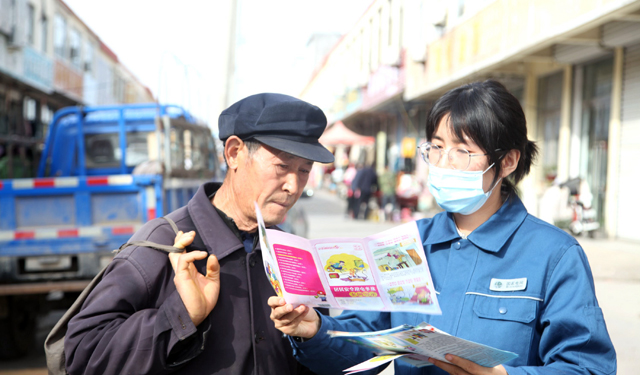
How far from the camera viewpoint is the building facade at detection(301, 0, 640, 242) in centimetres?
976

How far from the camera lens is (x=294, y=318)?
169 cm

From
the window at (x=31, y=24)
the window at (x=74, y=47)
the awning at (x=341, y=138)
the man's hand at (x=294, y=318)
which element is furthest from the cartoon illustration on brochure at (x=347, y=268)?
the window at (x=74, y=47)

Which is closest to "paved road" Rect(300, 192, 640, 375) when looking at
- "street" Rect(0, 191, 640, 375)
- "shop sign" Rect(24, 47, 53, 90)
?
"street" Rect(0, 191, 640, 375)

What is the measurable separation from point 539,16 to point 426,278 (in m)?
9.14

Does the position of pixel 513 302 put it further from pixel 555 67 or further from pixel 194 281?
pixel 555 67

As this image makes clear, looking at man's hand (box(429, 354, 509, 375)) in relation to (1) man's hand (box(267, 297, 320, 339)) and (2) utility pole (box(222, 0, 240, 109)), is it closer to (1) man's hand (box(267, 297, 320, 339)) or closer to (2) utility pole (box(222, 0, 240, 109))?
(1) man's hand (box(267, 297, 320, 339))

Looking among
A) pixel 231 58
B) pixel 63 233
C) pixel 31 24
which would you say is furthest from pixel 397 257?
pixel 31 24

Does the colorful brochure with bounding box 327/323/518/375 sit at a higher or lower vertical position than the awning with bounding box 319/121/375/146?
lower

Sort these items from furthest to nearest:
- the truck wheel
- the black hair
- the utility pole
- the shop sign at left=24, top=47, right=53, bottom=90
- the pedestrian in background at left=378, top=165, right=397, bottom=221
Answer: the shop sign at left=24, top=47, right=53, bottom=90
the pedestrian in background at left=378, top=165, right=397, bottom=221
the utility pole
the truck wheel
the black hair

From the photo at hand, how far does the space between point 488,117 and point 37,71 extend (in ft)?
68.7

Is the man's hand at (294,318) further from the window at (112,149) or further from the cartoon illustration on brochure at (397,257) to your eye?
the window at (112,149)

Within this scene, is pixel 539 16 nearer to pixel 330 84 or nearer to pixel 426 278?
pixel 426 278

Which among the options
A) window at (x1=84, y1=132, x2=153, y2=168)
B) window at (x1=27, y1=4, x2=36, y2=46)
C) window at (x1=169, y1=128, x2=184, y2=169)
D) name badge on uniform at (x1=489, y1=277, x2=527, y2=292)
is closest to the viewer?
name badge on uniform at (x1=489, y1=277, x2=527, y2=292)

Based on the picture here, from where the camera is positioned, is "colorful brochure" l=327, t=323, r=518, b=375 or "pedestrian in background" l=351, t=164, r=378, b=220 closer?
"colorful brochure" l=327, t=323, r=518, b=375
